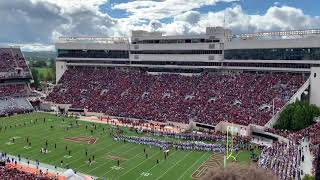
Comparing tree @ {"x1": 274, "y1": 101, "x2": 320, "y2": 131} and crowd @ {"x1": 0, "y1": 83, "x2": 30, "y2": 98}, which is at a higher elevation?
crowd @ {"x1": 0, "y1": 83, "x2": 30, "y2": 98}

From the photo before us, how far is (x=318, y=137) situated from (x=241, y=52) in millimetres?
20196

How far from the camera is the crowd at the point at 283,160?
23.2 metres

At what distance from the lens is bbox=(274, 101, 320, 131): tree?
36.7 metres

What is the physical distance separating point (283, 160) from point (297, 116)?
1232cm

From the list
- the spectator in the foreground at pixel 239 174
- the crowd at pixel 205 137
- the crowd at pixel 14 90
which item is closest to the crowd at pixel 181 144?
the crowd at pixel 205 137

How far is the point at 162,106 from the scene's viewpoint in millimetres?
47750

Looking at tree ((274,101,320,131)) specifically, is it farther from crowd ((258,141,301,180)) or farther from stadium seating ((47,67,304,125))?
crowd ((258,141,301,180))

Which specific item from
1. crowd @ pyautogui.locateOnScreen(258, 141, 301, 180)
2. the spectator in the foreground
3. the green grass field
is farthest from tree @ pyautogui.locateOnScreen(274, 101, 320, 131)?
the spectator in the foreground

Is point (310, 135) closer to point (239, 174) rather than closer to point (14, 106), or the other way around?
point (239, 174)

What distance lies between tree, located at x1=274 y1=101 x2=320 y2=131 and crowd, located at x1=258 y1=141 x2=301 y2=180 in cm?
654

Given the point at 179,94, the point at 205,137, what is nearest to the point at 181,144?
the point at 205,137

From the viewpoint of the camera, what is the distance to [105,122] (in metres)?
45.6

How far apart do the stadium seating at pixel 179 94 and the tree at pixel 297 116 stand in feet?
4.93

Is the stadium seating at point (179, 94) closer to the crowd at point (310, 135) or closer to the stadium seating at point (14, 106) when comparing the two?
the stadium seating at point (14, 106)
